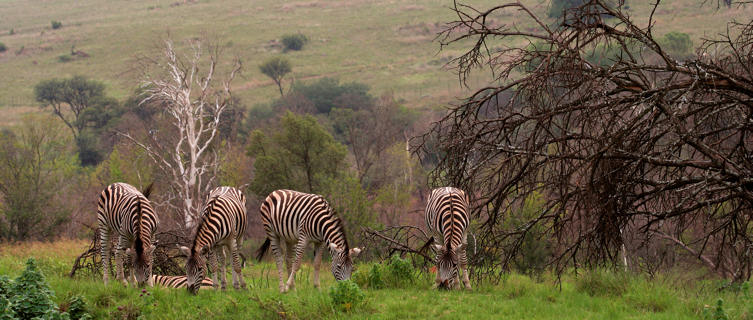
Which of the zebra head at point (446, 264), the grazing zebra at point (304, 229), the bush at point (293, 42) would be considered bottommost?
the zebra head at point (446, 264)

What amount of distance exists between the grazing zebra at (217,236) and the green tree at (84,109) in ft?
173

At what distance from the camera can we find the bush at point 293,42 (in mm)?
Answer: 100938

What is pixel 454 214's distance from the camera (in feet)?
40.0

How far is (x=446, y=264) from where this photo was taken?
11.6m

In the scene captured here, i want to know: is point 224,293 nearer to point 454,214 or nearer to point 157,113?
point 454,214

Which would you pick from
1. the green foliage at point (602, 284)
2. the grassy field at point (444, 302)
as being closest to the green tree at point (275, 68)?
the grassy field at point (444, 302)

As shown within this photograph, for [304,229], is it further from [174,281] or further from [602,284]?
[602,284]

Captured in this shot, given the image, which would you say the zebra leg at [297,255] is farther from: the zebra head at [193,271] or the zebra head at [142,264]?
the zebra head at [142,264]

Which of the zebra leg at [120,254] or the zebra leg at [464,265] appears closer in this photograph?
the zebra leg at [464,265]

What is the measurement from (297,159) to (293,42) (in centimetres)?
6991

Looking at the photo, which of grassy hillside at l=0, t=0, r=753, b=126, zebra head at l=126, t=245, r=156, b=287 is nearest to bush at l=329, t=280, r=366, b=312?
zebra head at l=126, t=245, r=156, b=287

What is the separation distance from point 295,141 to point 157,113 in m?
27.0

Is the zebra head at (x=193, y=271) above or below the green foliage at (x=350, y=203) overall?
above

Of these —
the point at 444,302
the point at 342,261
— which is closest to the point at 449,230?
the point at 444,302
